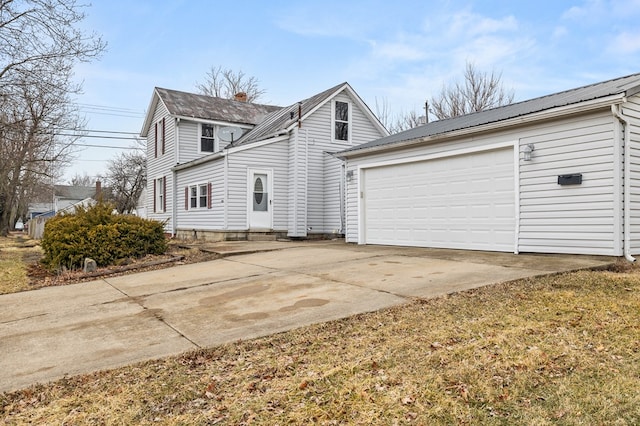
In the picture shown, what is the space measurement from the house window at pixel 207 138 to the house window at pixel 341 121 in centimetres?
551

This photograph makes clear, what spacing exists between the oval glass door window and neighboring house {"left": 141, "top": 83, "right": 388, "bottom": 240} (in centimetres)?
4

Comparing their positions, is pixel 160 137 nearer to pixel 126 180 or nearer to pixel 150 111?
pixel 150 111

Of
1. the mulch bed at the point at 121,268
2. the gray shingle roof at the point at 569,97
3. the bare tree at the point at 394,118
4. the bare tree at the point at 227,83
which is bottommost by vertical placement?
the mulch bed at the point at 121,268

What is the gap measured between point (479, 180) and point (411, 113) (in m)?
21.6

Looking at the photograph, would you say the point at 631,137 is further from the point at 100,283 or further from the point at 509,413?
the point at 100,283

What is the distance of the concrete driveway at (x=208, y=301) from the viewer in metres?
4.17

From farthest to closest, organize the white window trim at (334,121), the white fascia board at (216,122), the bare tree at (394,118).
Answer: the bare tree at (394,118)
the white fascia board at (216,122)
the white window trim at (334,121)

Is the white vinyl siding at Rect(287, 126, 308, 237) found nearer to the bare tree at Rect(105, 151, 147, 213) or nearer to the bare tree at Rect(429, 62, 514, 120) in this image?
the bare tree at Rect(429, 62, 514, 120)

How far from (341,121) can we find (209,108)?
6291mm

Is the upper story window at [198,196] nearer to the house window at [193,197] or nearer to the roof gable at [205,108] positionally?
the house window at [193,197]

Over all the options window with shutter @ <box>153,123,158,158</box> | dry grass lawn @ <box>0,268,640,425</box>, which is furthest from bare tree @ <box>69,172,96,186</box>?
dry grass lawn @ <box>0,268,640,425</box>

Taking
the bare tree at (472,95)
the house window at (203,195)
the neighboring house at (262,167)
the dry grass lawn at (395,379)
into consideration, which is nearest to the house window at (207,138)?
the neighboring house at (262,167)

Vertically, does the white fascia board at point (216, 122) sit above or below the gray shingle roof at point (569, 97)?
above

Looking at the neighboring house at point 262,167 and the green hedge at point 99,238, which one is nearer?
the green hedge at point 99,238
